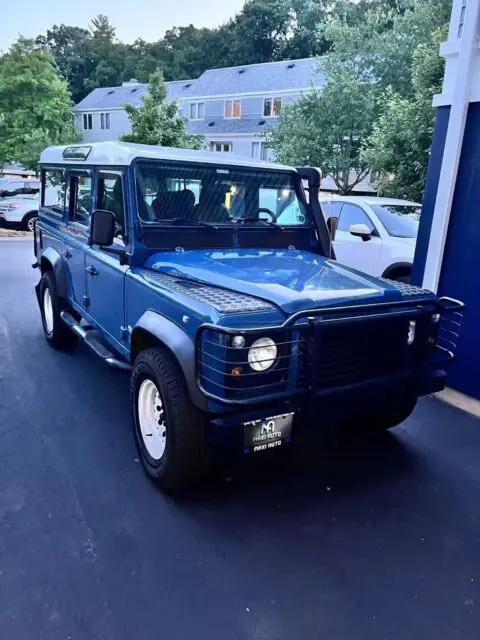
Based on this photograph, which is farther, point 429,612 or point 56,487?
point 56,487

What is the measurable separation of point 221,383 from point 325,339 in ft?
2.14

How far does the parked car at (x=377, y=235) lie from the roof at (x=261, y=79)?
23.0m

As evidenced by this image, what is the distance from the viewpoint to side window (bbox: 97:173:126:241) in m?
3.79

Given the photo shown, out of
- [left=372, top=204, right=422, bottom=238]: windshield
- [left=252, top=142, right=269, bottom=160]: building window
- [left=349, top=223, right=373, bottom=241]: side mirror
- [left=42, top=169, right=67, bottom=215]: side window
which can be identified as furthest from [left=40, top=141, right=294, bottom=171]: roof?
[left=252, top=142, right=269, bottom=160]: building window

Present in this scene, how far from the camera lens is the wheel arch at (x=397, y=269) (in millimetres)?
7316

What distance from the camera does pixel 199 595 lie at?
94.2 inches

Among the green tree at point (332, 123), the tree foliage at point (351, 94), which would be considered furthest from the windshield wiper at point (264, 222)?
the green tree at point (332, 123)

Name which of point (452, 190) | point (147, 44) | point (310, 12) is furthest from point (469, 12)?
point (147, 44)

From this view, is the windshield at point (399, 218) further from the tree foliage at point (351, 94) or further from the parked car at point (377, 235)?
the tree foliage at point (351, 94)

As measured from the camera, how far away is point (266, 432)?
2.75 metres

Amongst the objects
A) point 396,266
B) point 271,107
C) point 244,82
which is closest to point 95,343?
point 396,266

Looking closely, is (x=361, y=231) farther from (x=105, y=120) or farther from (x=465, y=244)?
(x=105, y=120)

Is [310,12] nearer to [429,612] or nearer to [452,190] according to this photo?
[452,190]

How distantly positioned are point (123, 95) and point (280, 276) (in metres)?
42.0
